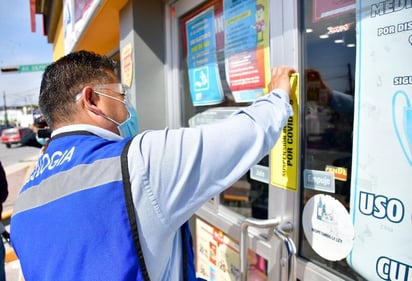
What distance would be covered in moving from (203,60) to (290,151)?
1.01 meters

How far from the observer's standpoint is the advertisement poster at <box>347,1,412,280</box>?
3.40 ft

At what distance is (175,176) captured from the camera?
39.6 inches

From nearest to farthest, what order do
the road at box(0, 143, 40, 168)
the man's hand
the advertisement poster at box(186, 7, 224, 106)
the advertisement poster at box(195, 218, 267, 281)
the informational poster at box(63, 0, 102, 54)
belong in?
1. the man's hand
2. the advertisement poster at box(195, 218, 267, 281)
3. the advertisement poster at box(186, 7, 224, 106)
4. the informational poster at box(63, 0, 102, 54)
5. the road at box(0, 143, 40, 168)

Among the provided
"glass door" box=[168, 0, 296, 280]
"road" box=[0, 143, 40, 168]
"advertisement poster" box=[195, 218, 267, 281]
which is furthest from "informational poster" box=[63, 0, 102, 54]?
"road" box=[0, 143, 40, 168]

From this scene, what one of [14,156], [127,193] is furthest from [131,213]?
[14,156]

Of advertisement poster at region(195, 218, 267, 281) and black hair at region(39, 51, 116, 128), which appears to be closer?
black hair at region(39, 51, 116, 128)

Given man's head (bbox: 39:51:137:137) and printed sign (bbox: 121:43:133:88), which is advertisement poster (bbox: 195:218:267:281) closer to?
man's head (bbox: 39:51:137:137)

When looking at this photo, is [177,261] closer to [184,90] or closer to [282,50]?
[282,50]

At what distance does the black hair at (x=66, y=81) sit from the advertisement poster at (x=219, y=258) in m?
1.21

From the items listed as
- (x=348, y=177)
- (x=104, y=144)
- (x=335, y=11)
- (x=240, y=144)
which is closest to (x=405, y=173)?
(x=348, y=177)

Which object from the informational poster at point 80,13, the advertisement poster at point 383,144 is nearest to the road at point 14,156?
the informational poster at point 80,13

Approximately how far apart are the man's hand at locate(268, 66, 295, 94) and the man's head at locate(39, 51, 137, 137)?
2.00 ft

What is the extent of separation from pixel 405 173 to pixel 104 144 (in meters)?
0.91

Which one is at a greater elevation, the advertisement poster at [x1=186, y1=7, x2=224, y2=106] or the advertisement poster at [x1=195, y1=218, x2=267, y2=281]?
the advertisement poster at [x1=186, y1=7, x2=224, y2=106]
